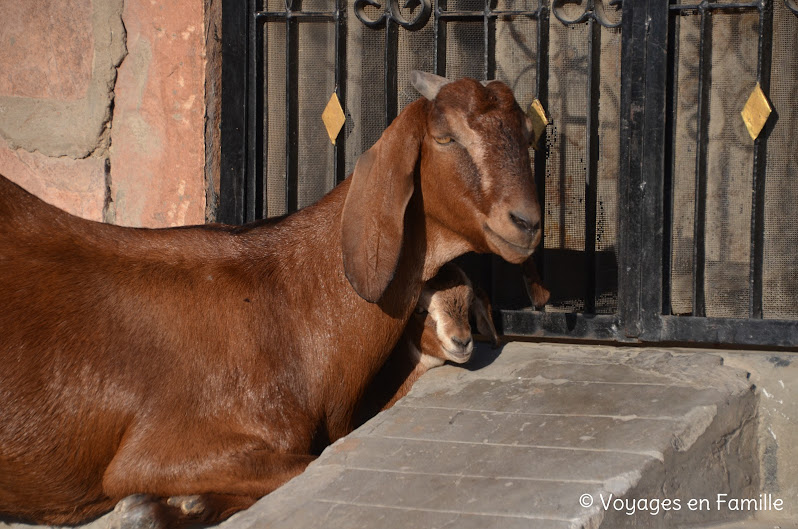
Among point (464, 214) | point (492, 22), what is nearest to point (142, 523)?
point (464, 214)

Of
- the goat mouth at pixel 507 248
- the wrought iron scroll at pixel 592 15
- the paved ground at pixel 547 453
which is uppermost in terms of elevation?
the wrought iron scroll at pixel 592 15

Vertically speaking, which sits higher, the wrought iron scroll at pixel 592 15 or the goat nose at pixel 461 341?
the wrought iron scroll at pixel 592 15

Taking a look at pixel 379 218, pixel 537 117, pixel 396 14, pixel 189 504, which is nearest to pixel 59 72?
pixel 396 14

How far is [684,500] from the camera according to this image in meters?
2.74

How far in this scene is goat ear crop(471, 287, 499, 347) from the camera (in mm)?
3750

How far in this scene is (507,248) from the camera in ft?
10.2

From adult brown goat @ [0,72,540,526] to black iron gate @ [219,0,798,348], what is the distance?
0.82 m

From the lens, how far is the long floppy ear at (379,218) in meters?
3.14

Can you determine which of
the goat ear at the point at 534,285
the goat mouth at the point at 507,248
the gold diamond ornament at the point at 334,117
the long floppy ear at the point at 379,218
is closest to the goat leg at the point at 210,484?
the long floppy ear at the point at 379,218

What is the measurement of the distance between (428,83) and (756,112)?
1.41 m

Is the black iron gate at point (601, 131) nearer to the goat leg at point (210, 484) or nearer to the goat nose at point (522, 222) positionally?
the goat nose at point (522, 222)

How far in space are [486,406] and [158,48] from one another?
2.33m

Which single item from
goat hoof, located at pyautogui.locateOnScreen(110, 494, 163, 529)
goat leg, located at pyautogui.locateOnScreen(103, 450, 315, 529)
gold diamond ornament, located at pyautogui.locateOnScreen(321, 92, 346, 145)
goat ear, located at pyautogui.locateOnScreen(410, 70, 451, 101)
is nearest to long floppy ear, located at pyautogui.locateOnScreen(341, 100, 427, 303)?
goat ear, located at pyautogui.locateOnScreen(410, 70, 451, 101)

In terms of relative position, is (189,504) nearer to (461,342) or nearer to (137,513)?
(137,513)
